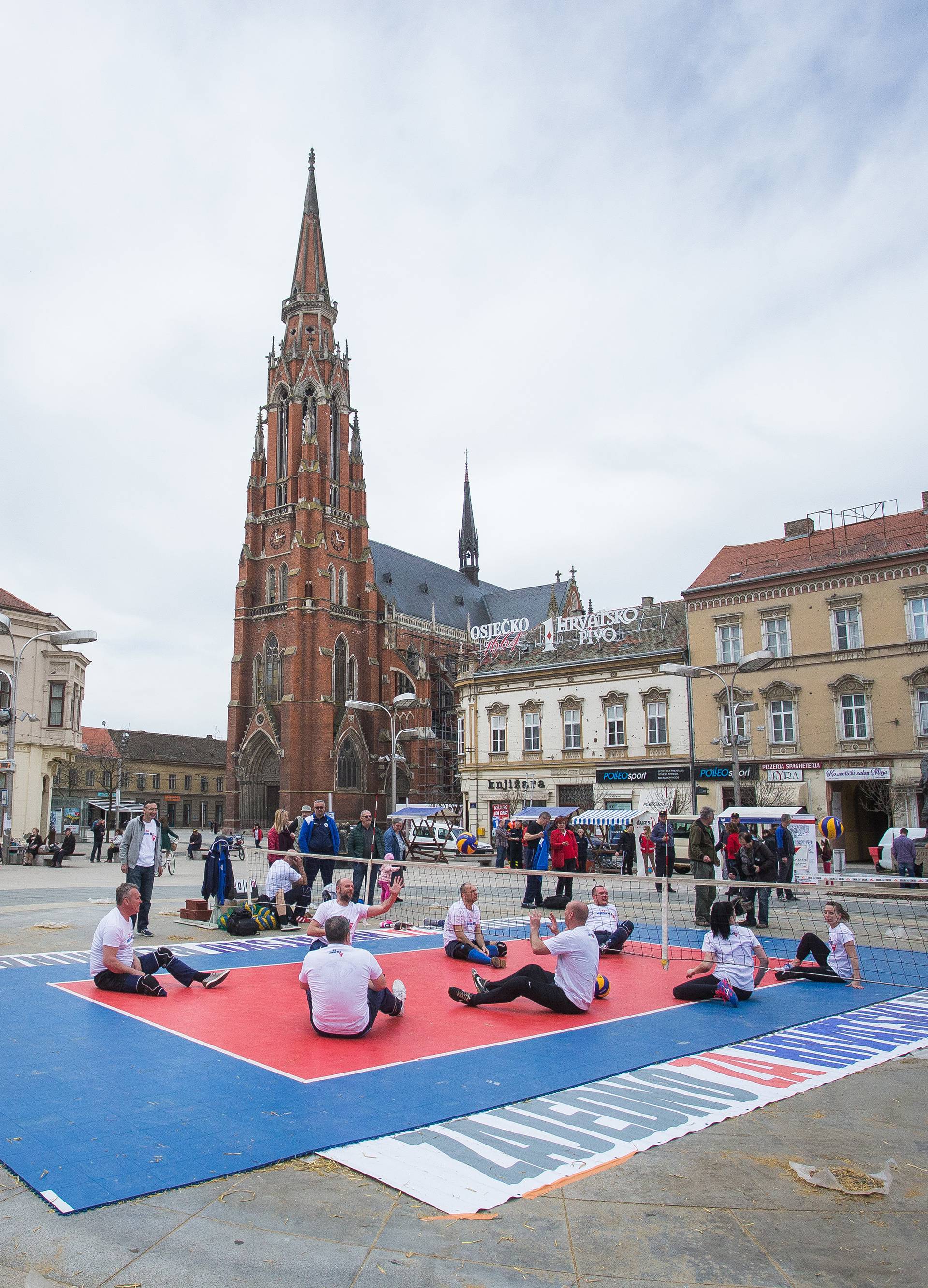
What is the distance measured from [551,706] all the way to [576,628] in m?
4.46

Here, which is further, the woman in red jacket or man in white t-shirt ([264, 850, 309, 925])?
the woman in red jacket

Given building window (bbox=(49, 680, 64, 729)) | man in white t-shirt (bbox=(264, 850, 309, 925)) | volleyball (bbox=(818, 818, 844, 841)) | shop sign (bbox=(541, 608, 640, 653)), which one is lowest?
man in white t-shirt (bbox=(264, 850, 309, 925))

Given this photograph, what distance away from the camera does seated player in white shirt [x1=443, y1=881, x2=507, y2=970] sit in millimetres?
11672

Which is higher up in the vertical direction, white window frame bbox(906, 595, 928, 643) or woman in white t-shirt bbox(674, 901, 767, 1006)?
white window frame bbox(906, 595, 928, 643)

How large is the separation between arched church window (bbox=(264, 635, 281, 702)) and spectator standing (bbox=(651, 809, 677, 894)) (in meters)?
39.7

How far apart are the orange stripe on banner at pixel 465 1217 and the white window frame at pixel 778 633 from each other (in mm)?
33428

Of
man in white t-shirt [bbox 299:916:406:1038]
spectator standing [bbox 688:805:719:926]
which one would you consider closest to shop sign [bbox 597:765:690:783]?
spectator standing [bbox 688:805:719:926]

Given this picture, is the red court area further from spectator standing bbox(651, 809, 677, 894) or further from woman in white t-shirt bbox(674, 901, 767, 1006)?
spectator standing bbox(651, 809, 677, 894)

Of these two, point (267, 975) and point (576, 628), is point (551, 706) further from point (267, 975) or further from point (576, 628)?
point (267, 975)

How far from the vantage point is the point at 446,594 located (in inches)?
3258

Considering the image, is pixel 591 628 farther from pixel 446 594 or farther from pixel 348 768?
pixel 446 594

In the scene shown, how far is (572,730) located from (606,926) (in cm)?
3027

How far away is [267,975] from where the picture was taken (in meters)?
10.8

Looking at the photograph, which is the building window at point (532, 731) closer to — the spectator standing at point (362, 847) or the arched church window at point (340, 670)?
the arched church window at point (340, 670)
